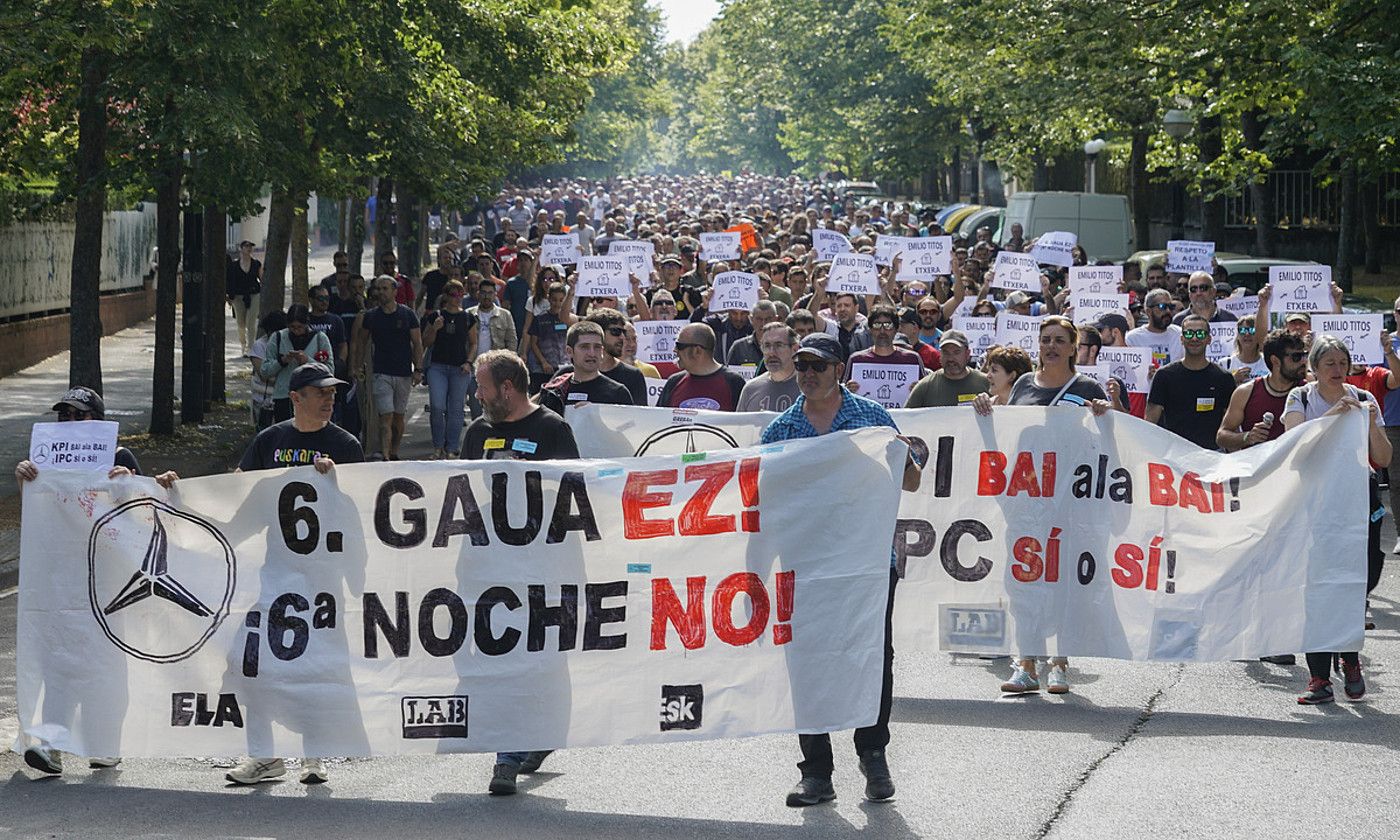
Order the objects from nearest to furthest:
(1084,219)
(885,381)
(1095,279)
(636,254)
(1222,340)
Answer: (885,381) < (1222,340) < (1095,279) < (636,254) < (1084,219)

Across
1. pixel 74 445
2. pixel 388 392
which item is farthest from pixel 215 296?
pixel 74 445

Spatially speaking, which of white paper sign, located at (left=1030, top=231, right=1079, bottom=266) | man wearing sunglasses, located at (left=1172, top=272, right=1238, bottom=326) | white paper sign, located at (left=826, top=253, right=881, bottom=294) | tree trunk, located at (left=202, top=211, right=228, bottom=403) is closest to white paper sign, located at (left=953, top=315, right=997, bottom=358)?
man wearing sunglasses, located at (left=1172, top=272, right=1238, bottom=326)

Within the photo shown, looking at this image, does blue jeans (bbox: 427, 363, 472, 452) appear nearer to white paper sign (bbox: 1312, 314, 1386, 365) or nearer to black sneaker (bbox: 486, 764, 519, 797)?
white paper sign (bbox: 1312, 314, 1386, 365)

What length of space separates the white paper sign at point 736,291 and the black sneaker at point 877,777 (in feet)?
31.6

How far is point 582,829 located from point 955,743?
6.35ft

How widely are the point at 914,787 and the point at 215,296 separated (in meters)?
16.6

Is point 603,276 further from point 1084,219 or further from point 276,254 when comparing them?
point 1084,219

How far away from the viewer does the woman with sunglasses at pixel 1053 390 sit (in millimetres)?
9391

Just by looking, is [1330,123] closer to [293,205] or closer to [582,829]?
[293,205]

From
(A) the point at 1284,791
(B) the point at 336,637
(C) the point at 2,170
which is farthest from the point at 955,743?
(C) the point at 2,170

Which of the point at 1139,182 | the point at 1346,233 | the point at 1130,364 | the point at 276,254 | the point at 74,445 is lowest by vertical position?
the point at 74,445

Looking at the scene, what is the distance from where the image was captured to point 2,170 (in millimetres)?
18828

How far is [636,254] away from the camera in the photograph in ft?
57.0

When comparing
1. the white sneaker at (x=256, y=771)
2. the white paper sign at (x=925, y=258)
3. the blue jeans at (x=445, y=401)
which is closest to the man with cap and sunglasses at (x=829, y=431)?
the white sneaker at (x=256, y=771)
